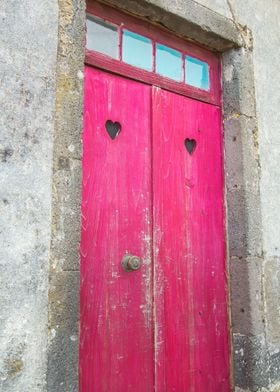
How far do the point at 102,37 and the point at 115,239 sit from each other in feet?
3.96

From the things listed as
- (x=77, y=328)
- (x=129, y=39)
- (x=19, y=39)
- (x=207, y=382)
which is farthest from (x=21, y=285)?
(x=129, y=39)

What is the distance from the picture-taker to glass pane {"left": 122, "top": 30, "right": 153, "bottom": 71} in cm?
265

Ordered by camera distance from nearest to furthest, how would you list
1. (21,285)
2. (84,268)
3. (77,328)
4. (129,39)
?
1. (21,285)
2. (77,328)
3. (84,268)
4. (129,39)

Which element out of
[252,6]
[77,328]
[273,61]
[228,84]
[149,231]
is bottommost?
[77,328]

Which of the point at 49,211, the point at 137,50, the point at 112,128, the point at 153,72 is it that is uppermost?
the point at 137,50

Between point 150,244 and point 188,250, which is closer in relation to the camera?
point 150,244

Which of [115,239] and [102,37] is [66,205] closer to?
[115,239]

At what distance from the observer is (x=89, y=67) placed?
2.45 m

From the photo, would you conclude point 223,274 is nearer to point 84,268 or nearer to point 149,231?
point 149,231

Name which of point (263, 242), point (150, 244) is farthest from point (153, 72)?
point (263, 242)

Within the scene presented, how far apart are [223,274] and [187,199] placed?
0.60 meters

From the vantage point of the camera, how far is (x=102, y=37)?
99.9 inches

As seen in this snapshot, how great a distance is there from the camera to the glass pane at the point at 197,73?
2.99 meters

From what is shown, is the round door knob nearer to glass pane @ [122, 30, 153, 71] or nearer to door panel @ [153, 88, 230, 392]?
door panel @ [153, 88, 230, 392]
